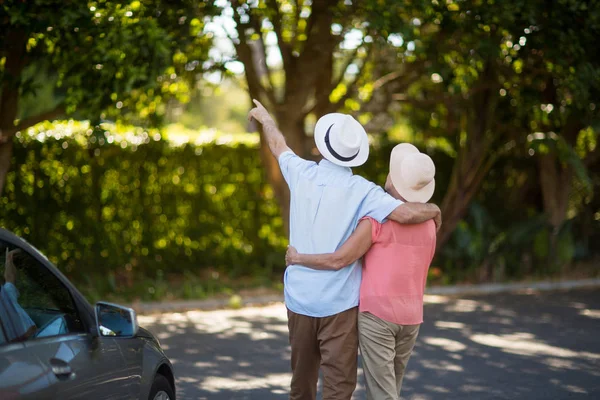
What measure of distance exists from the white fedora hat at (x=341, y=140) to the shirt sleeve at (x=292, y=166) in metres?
0.13

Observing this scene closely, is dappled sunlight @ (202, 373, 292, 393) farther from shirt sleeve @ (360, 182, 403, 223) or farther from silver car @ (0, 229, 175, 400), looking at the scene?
shirt sleeve @ (360, 182, 403, 223)

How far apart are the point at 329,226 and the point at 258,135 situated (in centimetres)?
959

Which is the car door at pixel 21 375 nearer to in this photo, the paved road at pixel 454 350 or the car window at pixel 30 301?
the car window at pixel 30 301

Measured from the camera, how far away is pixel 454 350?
9344 millimetres

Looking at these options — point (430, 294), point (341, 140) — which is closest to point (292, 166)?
point (341, 140)

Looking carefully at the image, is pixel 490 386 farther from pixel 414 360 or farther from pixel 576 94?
pixel 576 94

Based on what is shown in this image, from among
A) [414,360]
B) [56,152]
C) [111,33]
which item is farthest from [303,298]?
[56,152]

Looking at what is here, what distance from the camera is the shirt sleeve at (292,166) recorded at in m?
5.10

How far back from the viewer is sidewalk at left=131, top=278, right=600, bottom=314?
1223 cm

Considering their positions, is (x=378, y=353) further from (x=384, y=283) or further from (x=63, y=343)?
(x=63, y=343)

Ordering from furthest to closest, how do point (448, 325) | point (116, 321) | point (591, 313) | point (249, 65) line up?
point (249, 65), point (591, 313), point (448, 325), point (116, 321)

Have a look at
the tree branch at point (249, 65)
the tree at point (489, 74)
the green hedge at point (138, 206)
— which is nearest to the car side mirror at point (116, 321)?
the tree at point (489, 74)

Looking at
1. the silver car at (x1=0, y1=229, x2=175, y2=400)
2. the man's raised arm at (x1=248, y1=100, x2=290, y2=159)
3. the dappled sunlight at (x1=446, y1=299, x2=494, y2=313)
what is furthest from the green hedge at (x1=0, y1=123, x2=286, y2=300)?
the silver car at (x1=0, y1=229, x2=175, y2=400)

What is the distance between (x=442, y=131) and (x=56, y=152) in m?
Answer: 6.81
